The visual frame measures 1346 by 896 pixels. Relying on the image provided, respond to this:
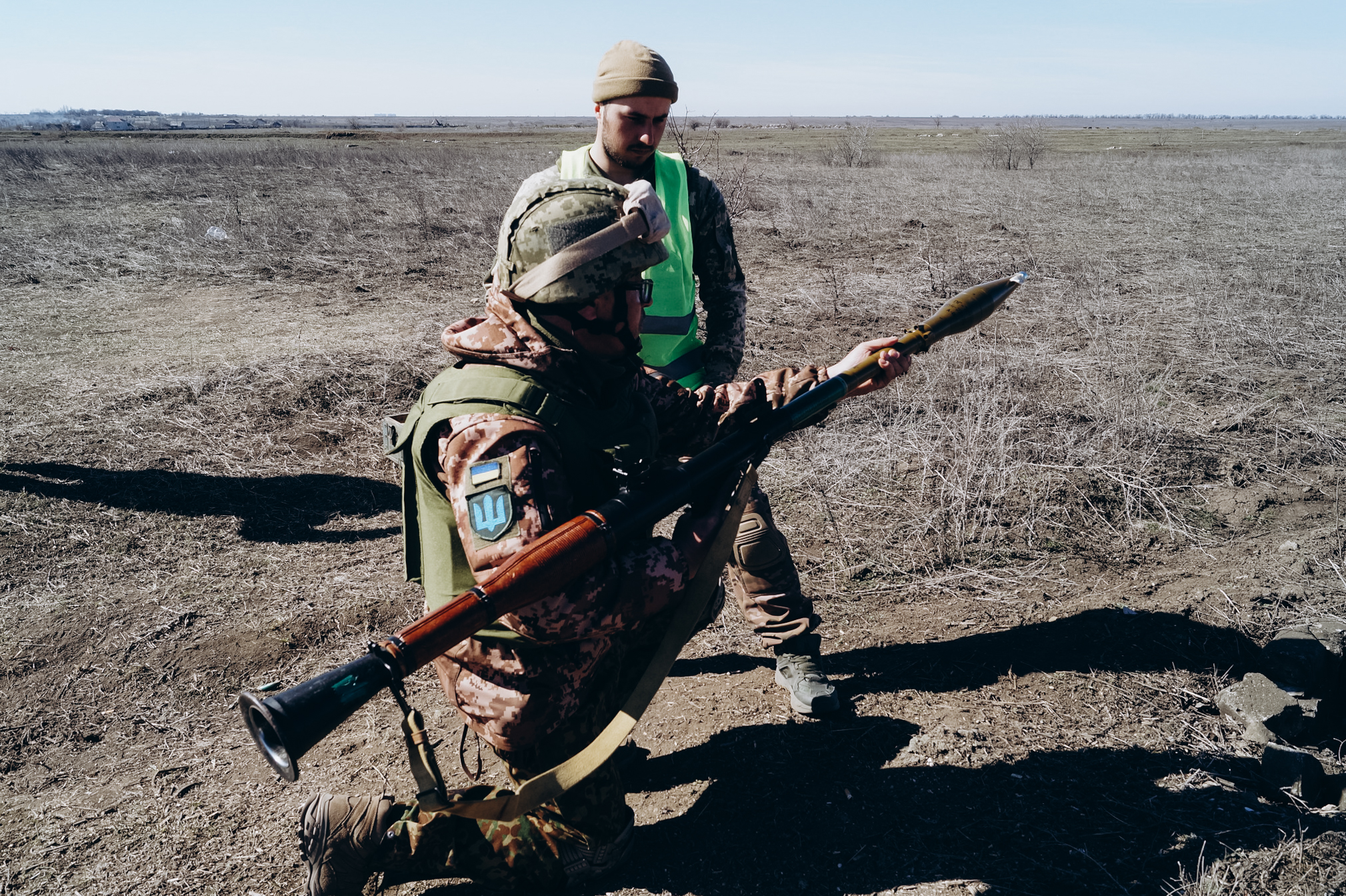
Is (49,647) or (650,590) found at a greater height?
(650,590)

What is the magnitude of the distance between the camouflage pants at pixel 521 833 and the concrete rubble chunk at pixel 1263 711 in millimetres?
2281

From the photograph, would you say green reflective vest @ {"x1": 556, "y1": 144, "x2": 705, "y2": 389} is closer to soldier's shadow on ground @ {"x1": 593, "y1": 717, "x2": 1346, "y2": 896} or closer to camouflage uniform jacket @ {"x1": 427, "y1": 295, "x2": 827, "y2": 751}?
camouflage uniform jacket @ {"x1": 427, "y1": 295, "x2": 827, "y2": 751}

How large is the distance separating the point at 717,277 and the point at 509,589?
2049 mm

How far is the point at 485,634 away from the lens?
234cm

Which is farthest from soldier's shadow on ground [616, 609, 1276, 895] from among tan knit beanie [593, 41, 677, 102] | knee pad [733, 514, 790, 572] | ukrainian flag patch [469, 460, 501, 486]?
tan knit beanie [593, 41, 677, 102]

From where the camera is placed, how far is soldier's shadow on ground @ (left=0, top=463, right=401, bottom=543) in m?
4.91

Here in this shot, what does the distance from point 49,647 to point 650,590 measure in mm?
3276

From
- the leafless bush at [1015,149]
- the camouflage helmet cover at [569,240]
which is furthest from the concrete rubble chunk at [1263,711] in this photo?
the leafless bush at [1015,149]

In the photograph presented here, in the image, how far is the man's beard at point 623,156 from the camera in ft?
10.3

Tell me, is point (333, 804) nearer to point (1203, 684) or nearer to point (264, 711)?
point (264, 711)

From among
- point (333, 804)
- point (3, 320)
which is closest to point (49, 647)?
point (333, 804)

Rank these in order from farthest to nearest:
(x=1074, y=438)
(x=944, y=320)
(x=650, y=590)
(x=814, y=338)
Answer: (x=814, y=338) < (x=1074, y=438) < (x=944, y=320) < (x=650, y=590)

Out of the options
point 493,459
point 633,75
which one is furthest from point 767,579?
point 633,75

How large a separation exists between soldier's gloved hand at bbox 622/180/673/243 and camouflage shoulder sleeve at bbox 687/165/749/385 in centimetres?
115
